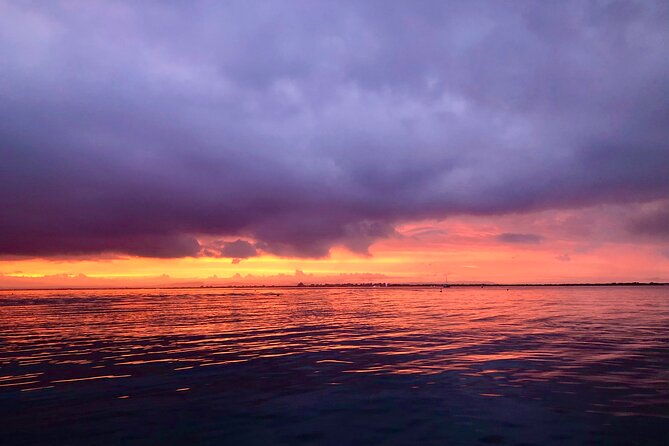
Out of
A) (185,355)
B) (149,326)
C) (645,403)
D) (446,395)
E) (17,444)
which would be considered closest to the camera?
(17,444)

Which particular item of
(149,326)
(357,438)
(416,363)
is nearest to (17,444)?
(357,438)

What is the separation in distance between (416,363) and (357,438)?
39.9 ft

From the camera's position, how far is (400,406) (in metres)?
15.5

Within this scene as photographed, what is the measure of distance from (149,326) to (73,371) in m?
25.1

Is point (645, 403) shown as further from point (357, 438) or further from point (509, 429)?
point (357, 438)

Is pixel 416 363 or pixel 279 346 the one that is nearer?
pixel 416 363

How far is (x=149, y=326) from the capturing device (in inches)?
1825

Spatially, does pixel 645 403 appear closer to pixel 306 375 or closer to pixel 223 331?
pixel 306 375

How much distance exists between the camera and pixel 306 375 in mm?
20984

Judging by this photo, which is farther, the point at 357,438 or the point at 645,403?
the point at 645,403

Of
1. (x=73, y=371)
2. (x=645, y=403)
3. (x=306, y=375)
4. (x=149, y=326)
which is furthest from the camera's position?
(x=149, y=326)

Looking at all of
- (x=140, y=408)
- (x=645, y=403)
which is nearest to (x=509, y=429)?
(x=645, y=403)

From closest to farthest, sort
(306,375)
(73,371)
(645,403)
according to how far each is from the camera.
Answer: (645,403)
(306,375)
(73,371)

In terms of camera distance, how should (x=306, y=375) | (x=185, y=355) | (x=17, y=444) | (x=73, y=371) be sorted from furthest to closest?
(x=185, y=355) < (x=73, y=371) < (x=306, y=375) < (x=17, y=444)
